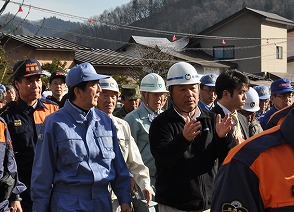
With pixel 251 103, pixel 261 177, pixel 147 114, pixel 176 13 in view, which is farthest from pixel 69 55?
pixel 176 13

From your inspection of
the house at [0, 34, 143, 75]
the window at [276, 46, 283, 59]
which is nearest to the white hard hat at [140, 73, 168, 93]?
the house at [0, 34, 143, 75]

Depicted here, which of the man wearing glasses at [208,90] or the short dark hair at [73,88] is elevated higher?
the short dark hair at [73,88]

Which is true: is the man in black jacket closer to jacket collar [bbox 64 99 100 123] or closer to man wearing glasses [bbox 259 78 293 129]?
jacket collar [bbox 64 99 100 123]

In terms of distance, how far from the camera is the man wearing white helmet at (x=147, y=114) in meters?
5.83

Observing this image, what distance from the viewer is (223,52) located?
4091 cm

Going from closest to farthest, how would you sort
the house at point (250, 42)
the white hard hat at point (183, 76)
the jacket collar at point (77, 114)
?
the jacket collar at point (77, 114) < the white hard hat at point (183, 76) < the house at point (250, 42)

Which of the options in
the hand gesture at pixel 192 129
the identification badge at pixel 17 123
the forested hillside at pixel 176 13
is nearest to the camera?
the hand gesture at pixel 192 129

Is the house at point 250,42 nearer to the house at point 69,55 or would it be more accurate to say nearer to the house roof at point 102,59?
the house roof at point 102,59

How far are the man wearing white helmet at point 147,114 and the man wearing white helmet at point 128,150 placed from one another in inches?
22.3

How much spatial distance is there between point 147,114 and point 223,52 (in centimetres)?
3563

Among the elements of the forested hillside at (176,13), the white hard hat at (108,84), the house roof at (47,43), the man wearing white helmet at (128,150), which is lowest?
the man wearing white helmet at (128,150)

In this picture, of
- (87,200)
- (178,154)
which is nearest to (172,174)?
(178,154)

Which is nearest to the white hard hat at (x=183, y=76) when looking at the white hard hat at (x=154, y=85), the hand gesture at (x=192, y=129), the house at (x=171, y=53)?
the hand gesture at (x=192, y=129)

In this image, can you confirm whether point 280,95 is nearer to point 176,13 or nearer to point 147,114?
point 147,114
